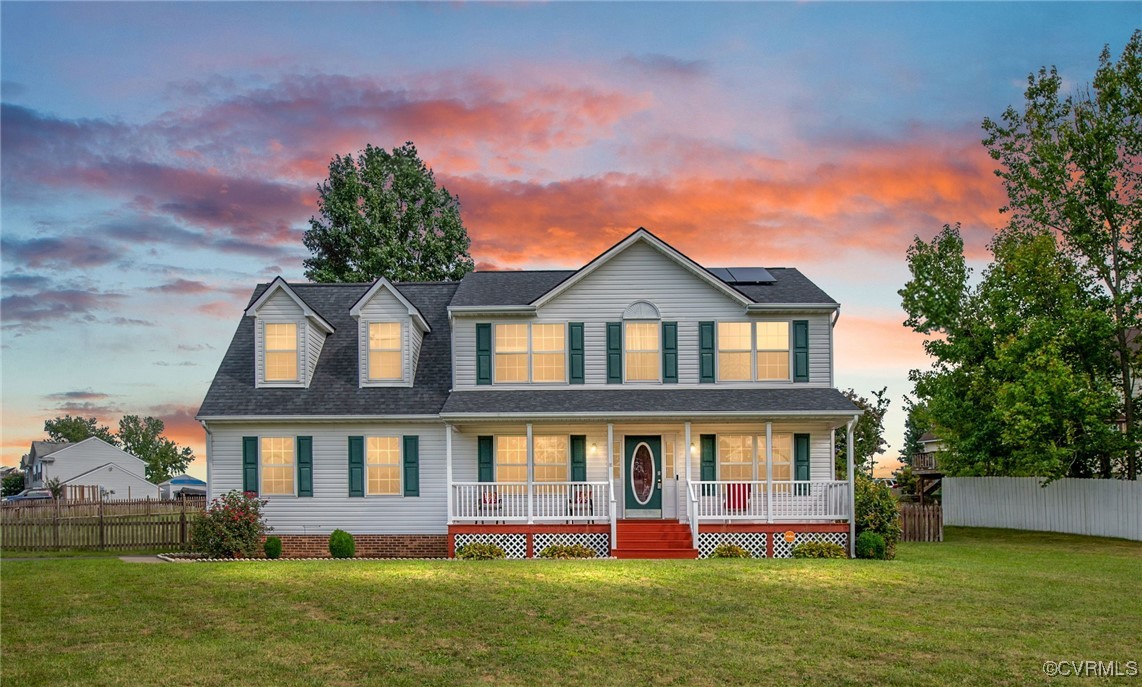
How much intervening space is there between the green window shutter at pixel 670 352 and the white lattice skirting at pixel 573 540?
15.2ft

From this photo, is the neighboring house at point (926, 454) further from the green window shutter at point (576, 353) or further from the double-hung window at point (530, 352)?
the double-hung window at point (530, 352)

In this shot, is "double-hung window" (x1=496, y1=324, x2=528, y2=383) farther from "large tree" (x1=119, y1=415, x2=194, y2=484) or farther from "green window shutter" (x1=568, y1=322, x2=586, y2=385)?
"large tree" (x1=119, y1=415, x2=194, y2=484)

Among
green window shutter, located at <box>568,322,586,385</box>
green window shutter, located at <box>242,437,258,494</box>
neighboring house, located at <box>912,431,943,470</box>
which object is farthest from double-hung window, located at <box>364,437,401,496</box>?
Answer: neighboring house, located at <box>912,431,943,470</box>

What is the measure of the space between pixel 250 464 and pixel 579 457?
882cm

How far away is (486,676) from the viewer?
11.2m

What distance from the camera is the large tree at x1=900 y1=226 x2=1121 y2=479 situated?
3044 centimetres

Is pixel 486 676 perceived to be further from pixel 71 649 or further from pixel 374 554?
pixel 374 554

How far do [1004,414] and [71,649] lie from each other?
2767 cm

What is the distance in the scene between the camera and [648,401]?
2420cm

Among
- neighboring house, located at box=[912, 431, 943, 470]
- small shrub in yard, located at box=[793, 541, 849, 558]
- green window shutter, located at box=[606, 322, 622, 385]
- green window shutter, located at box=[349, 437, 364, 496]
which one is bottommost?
neighboring house, located at box=[912, 431, 943, 470]

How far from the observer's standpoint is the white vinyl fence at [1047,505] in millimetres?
30641

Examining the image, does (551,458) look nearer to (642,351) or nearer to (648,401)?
(648,401)

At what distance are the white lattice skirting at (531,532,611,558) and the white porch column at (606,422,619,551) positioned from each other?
1.72 ft

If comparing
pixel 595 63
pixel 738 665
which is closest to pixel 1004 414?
pixel 595 63
